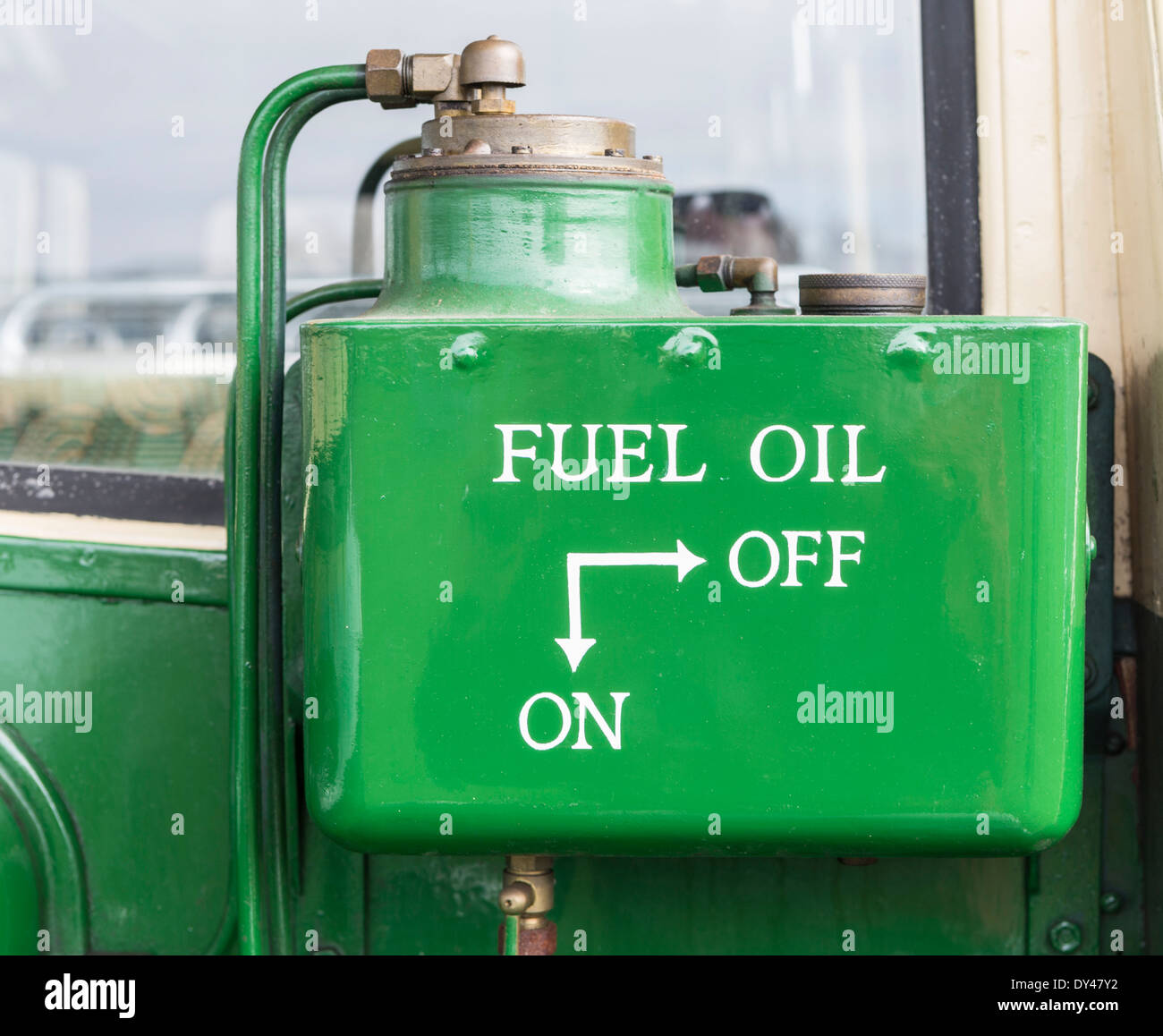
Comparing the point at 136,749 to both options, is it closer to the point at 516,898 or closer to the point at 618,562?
the point at 516,898

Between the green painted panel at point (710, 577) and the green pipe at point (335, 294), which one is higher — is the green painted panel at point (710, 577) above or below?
below

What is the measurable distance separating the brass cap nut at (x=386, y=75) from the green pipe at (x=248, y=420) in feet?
0.07

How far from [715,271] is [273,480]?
464 mm

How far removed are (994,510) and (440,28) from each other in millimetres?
793

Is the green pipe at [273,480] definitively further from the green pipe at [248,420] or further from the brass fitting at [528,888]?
the brass fitting at [528,888]

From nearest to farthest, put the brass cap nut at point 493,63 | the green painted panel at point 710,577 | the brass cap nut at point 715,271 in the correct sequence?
the green painted panel at point 710,577
the brass cap nut at point 493,63
the brass cap nut at point 715,271

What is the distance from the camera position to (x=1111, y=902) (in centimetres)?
132

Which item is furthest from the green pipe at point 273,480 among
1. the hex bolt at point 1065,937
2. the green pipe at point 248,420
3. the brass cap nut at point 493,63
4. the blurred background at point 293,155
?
the hex bolt at point 1065,937

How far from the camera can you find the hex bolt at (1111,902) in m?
1.32

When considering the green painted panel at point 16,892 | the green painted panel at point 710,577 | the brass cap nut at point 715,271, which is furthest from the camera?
the green painted panel at point 16,892

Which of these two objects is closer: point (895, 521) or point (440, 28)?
point (895, 521)

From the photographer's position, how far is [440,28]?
140cm
